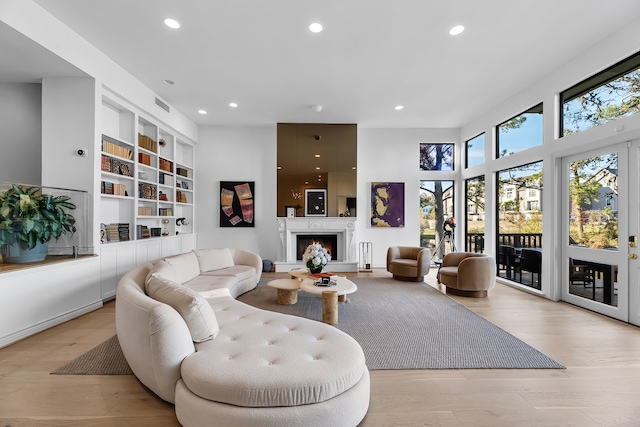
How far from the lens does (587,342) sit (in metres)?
2.86

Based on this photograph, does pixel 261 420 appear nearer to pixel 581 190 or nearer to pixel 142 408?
pixel 142 408

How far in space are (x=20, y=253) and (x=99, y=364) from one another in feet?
5.52

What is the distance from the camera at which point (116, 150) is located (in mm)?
4355

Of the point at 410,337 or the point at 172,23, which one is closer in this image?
the point at 410,337

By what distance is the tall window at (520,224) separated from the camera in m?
4.75

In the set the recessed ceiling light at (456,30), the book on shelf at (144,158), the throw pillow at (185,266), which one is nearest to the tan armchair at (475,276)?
the recessed ceiling light at (456,30)

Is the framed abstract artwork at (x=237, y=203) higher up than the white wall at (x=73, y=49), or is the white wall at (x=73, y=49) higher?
the white wall at (x=73, y=49)

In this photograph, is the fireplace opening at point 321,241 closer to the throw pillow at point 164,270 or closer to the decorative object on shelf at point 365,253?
the decorative object on shelf at point 365,253

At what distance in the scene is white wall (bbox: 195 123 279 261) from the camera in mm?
6906

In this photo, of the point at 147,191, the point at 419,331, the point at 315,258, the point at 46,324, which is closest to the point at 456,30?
the point at 315,258

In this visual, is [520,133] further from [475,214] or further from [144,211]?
[144,211]

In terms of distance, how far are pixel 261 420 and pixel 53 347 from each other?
2.56 meters

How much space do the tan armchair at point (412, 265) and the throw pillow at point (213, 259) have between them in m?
3.06

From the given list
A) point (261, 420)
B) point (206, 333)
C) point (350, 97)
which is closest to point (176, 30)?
point (350, 97)
